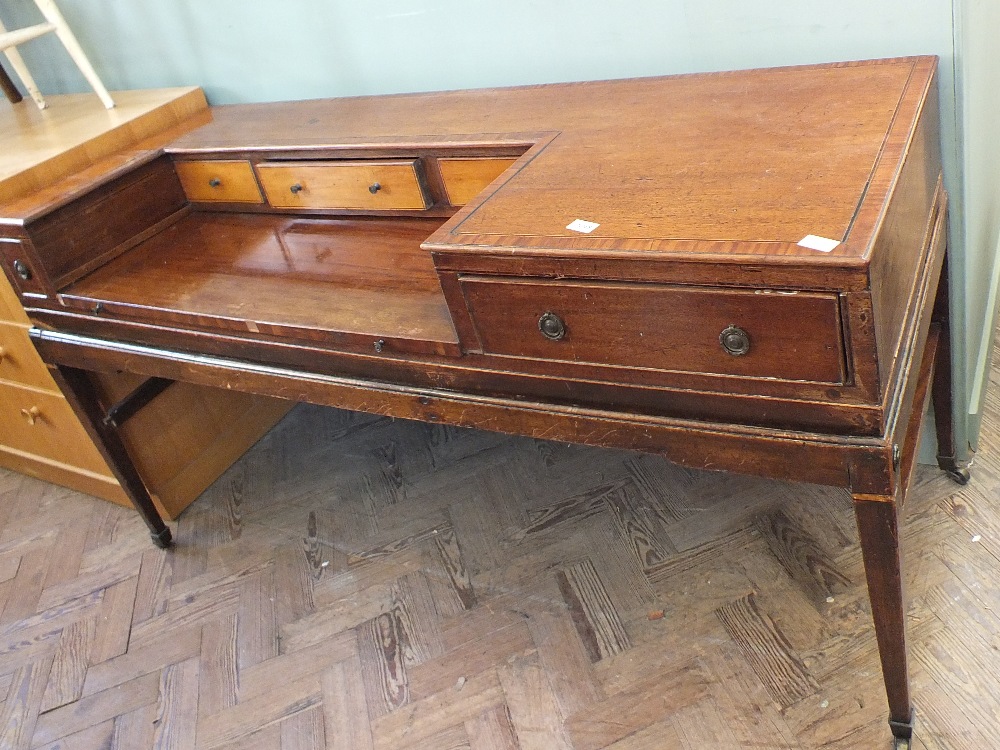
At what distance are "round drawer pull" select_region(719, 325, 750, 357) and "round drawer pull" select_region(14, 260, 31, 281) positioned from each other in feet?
4.82

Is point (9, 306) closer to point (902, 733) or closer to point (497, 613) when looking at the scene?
point (497, 613)

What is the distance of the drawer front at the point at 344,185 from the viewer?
1757mm

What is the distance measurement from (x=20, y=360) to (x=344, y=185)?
1.13 meters

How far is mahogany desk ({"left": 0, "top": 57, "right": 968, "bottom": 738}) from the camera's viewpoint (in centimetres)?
112

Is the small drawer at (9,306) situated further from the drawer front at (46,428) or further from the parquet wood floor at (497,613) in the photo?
the parquet wood floor at (497,613)

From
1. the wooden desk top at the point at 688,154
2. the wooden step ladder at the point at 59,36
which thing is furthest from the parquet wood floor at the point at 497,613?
the wooden step ladder at the point at 59,36

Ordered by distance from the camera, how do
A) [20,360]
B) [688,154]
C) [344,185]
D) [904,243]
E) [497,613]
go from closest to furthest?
1. [904,243]
2. [688,154]
3. [344,185]
4. [497,613]
5. [20,360]

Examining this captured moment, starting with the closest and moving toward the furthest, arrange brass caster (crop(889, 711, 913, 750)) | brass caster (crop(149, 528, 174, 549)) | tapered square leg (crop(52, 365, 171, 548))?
brass caster (crop(889, 711, 913, 750)) → tapered square leg (crop(52, 365, 171, 548)) → brass caster (crop(149, 528, 174, 549))

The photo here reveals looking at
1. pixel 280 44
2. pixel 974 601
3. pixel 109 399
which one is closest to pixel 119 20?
pixel 280 44

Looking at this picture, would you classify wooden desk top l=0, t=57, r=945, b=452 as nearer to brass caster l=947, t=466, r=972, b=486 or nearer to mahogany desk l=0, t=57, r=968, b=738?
mahogany desk l=0, t=57, r=968, b=738

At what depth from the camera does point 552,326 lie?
4.17 ft

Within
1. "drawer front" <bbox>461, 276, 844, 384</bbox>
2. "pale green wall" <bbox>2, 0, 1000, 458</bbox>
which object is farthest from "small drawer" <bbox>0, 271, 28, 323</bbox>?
"drawer front" <bbox>461, 276, 844, 384</bbox>

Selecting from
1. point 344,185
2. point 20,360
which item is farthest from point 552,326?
point 20,360

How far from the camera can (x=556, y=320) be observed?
4.14ft
